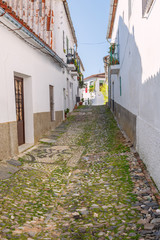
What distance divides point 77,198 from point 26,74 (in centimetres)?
512

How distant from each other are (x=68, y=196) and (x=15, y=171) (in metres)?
1.66

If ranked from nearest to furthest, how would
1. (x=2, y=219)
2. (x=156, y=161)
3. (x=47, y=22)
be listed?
(x=2, y=219), (x=156, y=161), (x=47, y=22)

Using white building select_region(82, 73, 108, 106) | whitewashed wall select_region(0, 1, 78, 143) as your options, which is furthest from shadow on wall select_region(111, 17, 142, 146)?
white building select_region(82, 73, 108, 106)

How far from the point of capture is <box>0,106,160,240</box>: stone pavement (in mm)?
3043

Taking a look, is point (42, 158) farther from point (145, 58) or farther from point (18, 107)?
point (145, 58)

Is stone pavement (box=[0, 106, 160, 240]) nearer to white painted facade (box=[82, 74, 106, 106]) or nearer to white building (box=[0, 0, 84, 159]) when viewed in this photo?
white building (box=[0, 0, 84, 159])

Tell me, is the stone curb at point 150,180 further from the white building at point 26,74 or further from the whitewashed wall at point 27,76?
the whitewashed wall at point 27,76

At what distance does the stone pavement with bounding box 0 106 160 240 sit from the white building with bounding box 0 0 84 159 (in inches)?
47.3

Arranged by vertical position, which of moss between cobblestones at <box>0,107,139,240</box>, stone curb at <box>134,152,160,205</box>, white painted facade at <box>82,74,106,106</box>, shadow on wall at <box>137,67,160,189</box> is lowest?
moss between cobblestones at <box>0,107,139,240</box>

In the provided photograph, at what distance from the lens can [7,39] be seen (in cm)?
635

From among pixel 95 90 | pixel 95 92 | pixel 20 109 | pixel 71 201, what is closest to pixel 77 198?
pixel 71 201

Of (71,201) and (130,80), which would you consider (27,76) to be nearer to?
(130,80)

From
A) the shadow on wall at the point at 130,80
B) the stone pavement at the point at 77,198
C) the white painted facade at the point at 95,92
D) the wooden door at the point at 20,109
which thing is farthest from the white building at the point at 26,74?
the white painted facade at the point at 95,92

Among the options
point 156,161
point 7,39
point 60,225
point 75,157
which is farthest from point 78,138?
point 60,225
